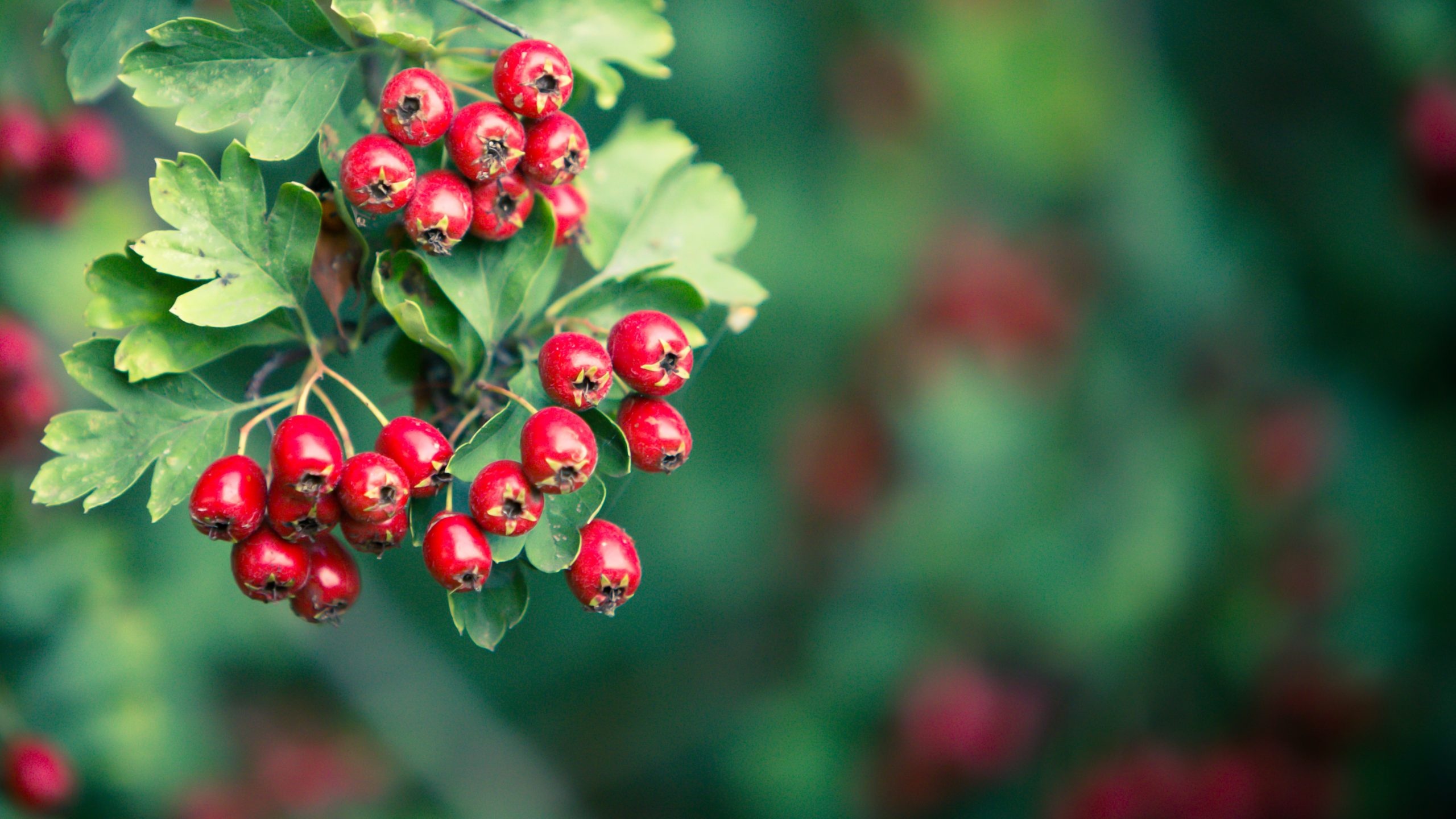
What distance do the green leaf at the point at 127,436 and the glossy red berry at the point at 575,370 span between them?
27 cm

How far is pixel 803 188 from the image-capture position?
10.2 feet

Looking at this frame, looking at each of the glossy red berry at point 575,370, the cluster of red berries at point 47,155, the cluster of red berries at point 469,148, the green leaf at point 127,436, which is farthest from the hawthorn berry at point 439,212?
the cluster of red berries at point 47,155

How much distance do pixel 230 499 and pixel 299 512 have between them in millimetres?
47

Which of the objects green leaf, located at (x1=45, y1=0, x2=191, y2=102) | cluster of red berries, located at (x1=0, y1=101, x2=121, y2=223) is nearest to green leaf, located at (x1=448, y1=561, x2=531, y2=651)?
green leaf, located at (x1=45, y1=0, x2=191, y2=102)

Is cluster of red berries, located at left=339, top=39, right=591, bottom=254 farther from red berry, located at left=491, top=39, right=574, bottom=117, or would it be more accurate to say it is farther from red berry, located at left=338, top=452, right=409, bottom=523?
red berry, located at left=338, top=452, right=409, bottom=523

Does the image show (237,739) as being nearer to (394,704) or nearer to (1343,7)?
(394,704)

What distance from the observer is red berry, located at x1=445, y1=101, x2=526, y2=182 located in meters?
0.75

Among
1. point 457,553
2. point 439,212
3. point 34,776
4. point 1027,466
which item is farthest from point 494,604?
point 1027,466

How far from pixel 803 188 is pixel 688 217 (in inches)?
84.6

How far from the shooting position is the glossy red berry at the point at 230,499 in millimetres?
730

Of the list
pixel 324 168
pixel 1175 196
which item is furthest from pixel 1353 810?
pixel 324 168

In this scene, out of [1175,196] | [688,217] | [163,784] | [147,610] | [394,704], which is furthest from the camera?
[1175,196]

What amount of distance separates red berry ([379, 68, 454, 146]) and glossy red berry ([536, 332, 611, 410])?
0.18 metres

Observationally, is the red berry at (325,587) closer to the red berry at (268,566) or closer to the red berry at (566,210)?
the red berry at (268,566)
